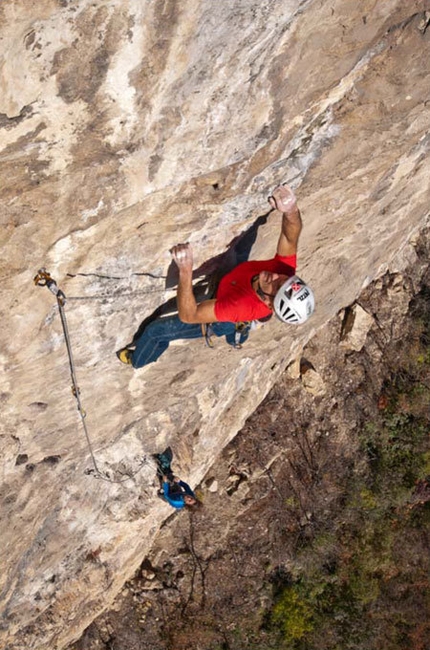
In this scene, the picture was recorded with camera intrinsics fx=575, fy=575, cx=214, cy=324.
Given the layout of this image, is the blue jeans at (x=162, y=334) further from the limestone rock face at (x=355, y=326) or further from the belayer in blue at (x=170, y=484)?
the limestone rock face at (x=355, y=326)

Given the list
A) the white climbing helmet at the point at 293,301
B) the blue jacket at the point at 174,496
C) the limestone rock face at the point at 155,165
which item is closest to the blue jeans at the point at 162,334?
the limestone rock face at the point at 155,165

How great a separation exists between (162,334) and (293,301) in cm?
109

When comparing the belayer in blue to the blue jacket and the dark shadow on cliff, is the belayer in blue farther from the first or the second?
the dark shadow on cliff

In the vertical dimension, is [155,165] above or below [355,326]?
above

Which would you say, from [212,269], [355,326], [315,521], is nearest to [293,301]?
[212,269]

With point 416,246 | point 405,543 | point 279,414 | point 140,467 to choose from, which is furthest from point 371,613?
point 416,246

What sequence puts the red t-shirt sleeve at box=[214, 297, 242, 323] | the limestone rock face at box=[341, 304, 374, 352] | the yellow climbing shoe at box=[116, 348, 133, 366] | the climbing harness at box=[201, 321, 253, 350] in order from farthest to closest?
the limestone rock face at box=[341, 304, 374, 352] → the yellow climbing shoe at box=[116, 348, 133, 366] → the climbing harness at box=[201, 321, 253, 350] → the red t-shirt sleeve at box=[214, 297, 242, 323]

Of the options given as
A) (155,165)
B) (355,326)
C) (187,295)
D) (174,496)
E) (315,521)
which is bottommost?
(315,521)

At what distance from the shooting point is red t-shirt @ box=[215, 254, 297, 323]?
3395mm

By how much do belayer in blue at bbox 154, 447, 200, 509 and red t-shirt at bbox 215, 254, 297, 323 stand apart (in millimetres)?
3067

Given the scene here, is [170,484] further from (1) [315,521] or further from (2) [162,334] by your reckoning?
(2) [162,334]

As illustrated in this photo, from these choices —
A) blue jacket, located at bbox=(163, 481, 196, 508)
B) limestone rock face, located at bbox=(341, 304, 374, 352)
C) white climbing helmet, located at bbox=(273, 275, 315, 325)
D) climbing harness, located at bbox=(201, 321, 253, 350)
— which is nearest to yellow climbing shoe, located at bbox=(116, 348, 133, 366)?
climbing harness, located at bbox=(201, 321, 253, 350)

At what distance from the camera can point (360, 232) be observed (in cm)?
454

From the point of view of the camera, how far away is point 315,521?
789 cm
